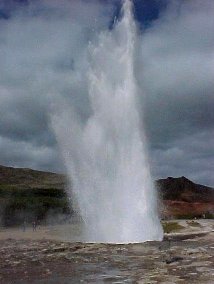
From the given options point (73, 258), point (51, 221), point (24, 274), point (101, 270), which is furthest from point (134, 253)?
point (51, 221)

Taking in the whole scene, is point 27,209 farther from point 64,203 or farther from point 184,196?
point 184,196

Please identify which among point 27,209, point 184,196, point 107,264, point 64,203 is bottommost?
point 107,264

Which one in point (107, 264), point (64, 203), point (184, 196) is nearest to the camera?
point (107, 264)

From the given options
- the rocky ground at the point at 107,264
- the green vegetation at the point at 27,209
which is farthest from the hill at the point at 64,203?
the rocky ground at the point at 107,264

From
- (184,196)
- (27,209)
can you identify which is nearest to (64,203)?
(27,209)

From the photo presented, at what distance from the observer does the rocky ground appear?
18.9 m

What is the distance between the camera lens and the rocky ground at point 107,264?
745 inches

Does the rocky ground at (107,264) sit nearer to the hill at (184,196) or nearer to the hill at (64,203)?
the hill at (64,203)

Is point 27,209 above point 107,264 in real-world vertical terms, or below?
above

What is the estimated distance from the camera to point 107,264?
23453 mm

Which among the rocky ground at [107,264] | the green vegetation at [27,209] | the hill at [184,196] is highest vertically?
the hill at [184,196]

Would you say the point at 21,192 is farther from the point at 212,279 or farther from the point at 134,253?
the point at 212,279

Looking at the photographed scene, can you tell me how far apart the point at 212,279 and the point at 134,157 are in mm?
18837

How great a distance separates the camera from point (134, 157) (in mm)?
35719
